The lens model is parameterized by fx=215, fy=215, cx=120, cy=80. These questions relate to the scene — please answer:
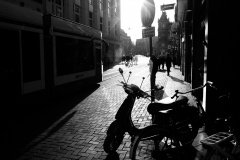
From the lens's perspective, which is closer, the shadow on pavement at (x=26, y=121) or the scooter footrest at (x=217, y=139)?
the scooter footrest at (x=217, y=139)

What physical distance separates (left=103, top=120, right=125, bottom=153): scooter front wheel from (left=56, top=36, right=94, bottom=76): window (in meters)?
5.24

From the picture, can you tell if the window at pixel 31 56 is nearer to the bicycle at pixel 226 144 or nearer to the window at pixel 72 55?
the window at pixel 72 55

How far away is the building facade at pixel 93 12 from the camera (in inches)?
708

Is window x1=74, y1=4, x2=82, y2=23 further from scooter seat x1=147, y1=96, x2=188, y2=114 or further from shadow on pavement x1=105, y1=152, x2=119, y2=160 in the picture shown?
scooter seat x1=147, y1=96, x2=188, y2=114

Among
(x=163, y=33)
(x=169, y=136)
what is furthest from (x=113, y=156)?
(x=163, y=33)

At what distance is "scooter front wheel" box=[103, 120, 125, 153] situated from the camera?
3727 millimetres

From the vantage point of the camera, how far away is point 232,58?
4.40m

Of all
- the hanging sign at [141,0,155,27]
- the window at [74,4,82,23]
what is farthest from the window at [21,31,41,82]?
the window at [74,4,82,23]

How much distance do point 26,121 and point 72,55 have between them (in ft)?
13.8

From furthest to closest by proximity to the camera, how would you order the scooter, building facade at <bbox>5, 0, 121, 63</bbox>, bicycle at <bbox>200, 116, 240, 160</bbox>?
building facade at <bbox>5, 0, 121, 63</bbox> → the scooter → bicycle at <bbox>200, 116, 240, 160</bbox>

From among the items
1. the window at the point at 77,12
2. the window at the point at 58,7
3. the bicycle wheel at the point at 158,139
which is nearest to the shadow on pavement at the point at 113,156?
the bicycle wheel at the point at 158,139

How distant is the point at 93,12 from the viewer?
110 feet

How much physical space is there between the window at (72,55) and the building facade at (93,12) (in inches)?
147

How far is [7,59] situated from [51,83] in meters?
2.28
